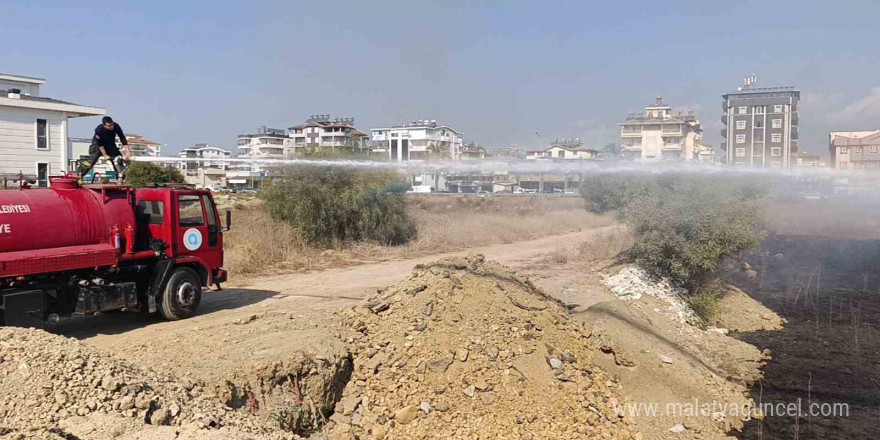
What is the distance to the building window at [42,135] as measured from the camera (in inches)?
1121

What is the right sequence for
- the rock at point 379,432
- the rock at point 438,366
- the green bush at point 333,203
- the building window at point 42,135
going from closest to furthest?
the rock at point 379,432
the rock at point 438,366
the green bush at point 333,203
the building window at point 42,135

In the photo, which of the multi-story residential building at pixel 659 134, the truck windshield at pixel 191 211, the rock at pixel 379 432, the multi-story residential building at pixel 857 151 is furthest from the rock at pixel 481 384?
the multi-story residential building at pixel 659 134

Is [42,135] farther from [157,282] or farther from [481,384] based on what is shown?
[481,384]

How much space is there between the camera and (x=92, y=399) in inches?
303

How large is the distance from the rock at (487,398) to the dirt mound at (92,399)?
392 centimetres

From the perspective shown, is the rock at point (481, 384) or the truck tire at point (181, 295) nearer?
the rock at point (481, 384)

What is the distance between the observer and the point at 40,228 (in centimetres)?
1123

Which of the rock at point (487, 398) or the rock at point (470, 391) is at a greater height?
the rock at point (470, 391)

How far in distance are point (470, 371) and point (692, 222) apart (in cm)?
1135

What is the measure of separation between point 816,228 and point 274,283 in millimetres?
39138

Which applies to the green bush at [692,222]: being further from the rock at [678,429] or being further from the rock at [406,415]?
the rock at [406,415]

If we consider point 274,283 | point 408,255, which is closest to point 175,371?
point 274,283

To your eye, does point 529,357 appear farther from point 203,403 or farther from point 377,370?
point 203,403
